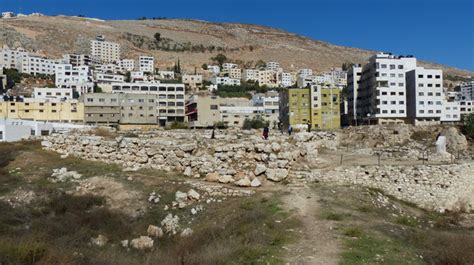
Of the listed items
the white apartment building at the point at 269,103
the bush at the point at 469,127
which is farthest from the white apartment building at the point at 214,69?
the bush at the point at 469,127

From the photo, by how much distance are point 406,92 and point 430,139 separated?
20259 mm

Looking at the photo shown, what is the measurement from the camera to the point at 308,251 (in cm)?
1130

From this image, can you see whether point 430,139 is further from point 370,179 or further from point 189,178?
point 189,178

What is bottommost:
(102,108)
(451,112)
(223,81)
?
(451,112)

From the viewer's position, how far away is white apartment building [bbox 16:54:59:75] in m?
148

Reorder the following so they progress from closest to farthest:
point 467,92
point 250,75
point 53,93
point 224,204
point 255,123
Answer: point 224,204, point 255,123, point 53,93, point 467,92, point 250,75

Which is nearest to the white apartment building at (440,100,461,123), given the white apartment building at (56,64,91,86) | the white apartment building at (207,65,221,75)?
the white apartment building at (56,64,91,86)

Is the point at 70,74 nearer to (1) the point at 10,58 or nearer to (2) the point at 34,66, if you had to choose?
(2) the point at 34,66

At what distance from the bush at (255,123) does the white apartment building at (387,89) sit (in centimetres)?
1740

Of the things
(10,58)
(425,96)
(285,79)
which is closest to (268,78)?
(285,79)

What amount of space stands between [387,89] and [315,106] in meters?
12.1

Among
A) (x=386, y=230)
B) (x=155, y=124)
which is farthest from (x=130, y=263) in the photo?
(x=155, y=124)

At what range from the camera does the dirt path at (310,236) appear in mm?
10781

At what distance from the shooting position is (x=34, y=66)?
149250 millimetres
